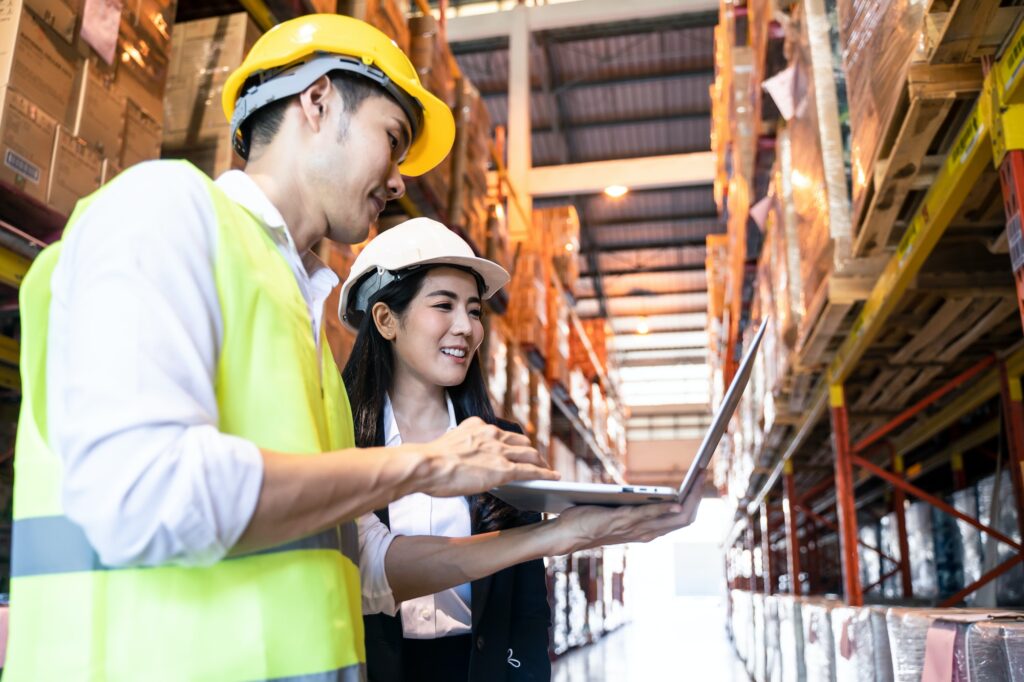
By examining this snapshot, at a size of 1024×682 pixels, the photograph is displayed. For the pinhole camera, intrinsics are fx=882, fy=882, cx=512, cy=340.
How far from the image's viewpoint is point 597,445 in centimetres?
1736

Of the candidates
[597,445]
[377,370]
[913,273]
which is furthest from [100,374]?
[597,445]

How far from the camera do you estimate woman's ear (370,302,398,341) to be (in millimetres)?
2338

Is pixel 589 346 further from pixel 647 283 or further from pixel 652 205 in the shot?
pixel 647 283

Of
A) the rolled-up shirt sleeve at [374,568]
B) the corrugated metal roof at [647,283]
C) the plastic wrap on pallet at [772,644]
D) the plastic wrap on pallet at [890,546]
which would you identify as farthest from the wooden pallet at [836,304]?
the corrugated metal roof at [647,283]

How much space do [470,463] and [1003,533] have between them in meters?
6.17

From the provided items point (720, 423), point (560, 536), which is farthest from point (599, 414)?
point (720, 423)

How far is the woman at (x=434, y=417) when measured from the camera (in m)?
2.05

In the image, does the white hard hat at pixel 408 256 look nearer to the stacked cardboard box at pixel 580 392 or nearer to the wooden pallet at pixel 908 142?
the wooden pallet at pixel 908 142

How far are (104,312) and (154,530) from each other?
243 mm

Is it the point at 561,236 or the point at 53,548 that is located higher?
the point at 561,236

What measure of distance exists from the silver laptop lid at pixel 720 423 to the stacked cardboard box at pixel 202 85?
247 cm

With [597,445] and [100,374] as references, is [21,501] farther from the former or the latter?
[597,445]

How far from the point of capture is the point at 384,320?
7.70ft

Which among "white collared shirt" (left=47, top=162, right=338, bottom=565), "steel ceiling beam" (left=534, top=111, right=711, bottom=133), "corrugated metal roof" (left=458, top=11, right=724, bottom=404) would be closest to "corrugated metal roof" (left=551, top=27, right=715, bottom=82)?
"corrugated metal roof" (left=458, top=11, right=724, bottom=404)
